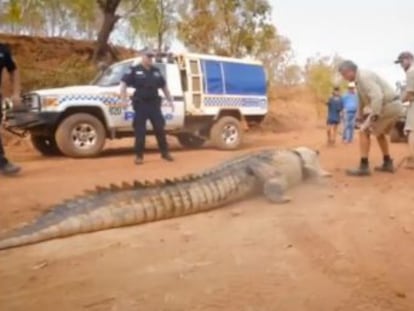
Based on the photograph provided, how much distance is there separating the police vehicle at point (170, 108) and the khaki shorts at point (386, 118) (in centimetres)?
487

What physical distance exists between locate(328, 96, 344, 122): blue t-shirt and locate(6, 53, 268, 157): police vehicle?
190 centimetres

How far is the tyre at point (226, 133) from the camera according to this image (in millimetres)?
15430

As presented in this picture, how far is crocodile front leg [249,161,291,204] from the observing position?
7.37 metres

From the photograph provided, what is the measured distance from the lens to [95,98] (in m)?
12.9

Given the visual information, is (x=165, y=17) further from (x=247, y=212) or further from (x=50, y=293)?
(x=50, y=293)

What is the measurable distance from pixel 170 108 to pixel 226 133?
7.40ft

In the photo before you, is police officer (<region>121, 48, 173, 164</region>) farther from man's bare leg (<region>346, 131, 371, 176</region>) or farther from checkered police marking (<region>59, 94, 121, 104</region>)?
man's bare leg (<region>346, 131, 371, 176</region>)

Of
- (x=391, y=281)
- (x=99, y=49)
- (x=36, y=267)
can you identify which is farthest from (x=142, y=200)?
(x=99, y=49)

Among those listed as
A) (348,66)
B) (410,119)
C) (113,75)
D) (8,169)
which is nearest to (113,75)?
(113,75)

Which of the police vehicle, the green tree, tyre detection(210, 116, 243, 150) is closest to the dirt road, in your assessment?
the police vehicle

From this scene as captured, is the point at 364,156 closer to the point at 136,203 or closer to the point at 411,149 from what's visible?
the point at 411,149

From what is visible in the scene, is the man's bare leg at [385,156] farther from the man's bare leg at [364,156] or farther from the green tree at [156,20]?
the green tree at [156,20]

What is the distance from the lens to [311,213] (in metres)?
6.66

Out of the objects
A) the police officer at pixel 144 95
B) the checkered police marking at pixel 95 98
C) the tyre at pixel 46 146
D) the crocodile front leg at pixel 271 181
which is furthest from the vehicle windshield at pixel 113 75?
the crocodile front leg at pixel 271 181
